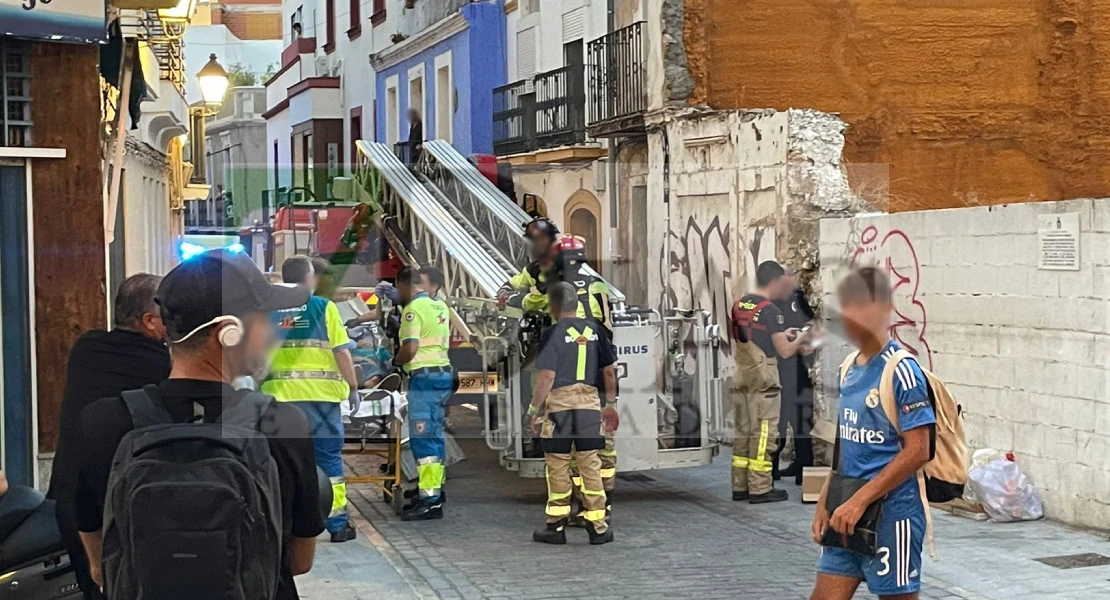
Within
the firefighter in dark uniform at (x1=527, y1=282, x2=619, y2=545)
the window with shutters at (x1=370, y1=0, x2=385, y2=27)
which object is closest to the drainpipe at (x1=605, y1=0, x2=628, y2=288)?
the firefighter in dark uniform at (x1=527, y1=282, x2=619, y2=545)

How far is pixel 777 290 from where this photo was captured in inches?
412

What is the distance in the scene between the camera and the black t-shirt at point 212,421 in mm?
3291

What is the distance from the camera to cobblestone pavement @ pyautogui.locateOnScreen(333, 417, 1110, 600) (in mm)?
7945

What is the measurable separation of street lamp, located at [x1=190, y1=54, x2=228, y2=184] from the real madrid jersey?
1143 cm

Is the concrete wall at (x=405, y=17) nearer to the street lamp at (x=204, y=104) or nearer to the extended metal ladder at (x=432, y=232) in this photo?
the street lamp at (x=204, y=104)

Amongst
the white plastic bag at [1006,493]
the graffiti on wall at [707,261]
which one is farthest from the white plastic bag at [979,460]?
the graffiti on wall at [707,261]

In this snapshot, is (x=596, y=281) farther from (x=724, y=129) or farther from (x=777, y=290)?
(x=724, y=129)

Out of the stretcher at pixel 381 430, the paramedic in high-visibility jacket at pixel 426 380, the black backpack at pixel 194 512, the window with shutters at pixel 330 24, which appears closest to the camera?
the black backpack at pixel 194 512

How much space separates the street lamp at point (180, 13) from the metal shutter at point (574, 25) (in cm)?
792

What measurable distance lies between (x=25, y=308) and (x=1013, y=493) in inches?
248

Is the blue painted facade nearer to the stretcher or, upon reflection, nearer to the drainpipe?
the drainpipe

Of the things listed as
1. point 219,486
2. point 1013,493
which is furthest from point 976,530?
point 219,486

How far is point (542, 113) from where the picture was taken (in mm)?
21312

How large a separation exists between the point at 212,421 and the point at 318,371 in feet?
19.0
